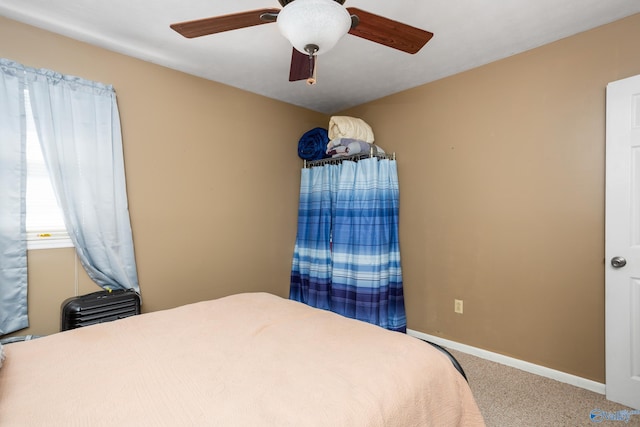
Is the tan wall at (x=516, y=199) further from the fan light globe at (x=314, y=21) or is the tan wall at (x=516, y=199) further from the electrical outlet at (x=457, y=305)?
the fan light globe at (x=314, y=21)

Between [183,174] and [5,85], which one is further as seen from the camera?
[183,174]

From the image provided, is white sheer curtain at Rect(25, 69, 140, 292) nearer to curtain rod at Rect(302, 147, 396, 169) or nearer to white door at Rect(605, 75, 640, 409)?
curtain rod at Rect(302, 147, 396, 169)

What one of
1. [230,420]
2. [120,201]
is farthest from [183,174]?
[230,420]

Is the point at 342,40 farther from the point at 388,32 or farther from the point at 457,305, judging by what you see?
the point at 457,305

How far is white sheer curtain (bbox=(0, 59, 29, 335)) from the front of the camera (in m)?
2.05

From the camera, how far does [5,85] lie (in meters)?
2.07

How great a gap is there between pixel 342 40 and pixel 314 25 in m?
1.26

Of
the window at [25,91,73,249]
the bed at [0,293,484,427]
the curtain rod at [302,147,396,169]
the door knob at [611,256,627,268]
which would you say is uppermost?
the curtain rod at [302,147,396,169]

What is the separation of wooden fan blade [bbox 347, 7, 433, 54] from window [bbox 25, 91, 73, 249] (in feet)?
7.20

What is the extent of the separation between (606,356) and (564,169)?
1.26 m

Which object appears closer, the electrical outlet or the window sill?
the window sill

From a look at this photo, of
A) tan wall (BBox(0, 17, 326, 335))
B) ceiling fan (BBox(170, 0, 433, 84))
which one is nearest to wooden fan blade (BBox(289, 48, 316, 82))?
ceiling fan (BBox(170, 0, 433, 84))

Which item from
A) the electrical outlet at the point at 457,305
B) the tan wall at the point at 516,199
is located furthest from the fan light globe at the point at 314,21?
the electrical outlet at the point at 457,305

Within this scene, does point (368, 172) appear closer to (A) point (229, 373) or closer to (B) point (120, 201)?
(B) point (120, 201)
